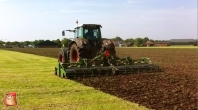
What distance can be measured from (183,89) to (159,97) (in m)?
1.35

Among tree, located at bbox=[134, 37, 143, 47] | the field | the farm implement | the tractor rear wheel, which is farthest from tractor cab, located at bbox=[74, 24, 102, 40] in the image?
tree, located at bbox=[134, 37, 143, 47]

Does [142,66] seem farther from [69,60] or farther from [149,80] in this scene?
[69,60]

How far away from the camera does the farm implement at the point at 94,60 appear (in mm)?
12586

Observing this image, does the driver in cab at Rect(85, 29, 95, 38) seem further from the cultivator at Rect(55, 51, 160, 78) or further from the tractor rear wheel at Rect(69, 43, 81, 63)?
the cultivator at Rect(55, 51, 160, 78)

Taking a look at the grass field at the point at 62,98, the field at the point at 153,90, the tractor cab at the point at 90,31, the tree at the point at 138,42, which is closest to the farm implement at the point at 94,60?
the tractor cab at the point at 90,31

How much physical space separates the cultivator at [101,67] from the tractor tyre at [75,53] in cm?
68

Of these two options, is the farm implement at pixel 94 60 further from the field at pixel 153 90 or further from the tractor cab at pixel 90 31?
the field at pixel 153 90

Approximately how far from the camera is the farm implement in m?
12.6

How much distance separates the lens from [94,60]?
1308 centimetres

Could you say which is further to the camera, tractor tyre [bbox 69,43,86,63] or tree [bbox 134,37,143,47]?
tree [bbox 134,37,143,47]

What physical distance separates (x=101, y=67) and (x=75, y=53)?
7.29 ft

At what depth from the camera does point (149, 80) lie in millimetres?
10898

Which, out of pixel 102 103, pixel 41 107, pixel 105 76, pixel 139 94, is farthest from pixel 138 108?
pixel 105 76

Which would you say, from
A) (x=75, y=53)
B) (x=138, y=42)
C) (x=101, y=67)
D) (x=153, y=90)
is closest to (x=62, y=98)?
(x=153, y=90)
